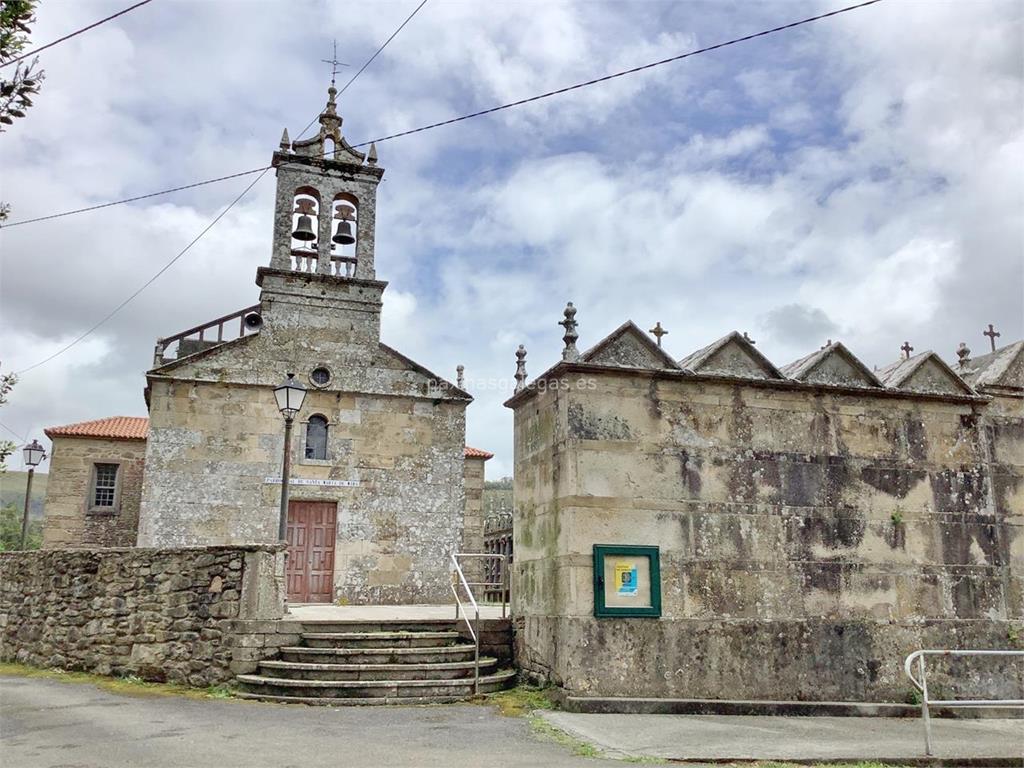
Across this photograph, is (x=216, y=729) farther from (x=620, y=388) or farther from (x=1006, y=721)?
(x=1006, y=721)

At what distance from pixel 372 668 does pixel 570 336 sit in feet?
14.1

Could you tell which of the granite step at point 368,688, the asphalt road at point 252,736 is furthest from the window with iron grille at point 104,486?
the granite step at point 368,688

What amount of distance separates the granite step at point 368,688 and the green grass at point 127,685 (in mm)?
630

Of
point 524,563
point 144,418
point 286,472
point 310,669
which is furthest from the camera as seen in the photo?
point 144,418

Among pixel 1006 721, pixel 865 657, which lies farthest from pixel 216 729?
pixel 1006 721

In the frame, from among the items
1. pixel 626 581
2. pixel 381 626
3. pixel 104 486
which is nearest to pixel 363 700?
pixel 381 626

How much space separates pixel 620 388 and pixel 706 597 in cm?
243

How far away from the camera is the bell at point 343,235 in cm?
2038

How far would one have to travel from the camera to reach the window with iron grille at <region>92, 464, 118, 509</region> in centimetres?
2602

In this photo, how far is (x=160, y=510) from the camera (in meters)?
18.0

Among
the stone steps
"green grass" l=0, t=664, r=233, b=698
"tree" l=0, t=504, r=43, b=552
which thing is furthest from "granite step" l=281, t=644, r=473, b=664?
"tree" l=0, t=504, r=43, b=552

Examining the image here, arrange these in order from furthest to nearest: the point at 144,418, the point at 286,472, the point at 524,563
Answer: the point at 144,418, the point at 286,472, the point at 524,563

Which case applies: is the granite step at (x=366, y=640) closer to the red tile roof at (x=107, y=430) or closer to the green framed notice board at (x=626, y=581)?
the green framed notice board at (x=626, y=581)

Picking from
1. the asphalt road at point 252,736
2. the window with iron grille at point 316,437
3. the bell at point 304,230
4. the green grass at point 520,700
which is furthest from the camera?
the bell at point 304,230
